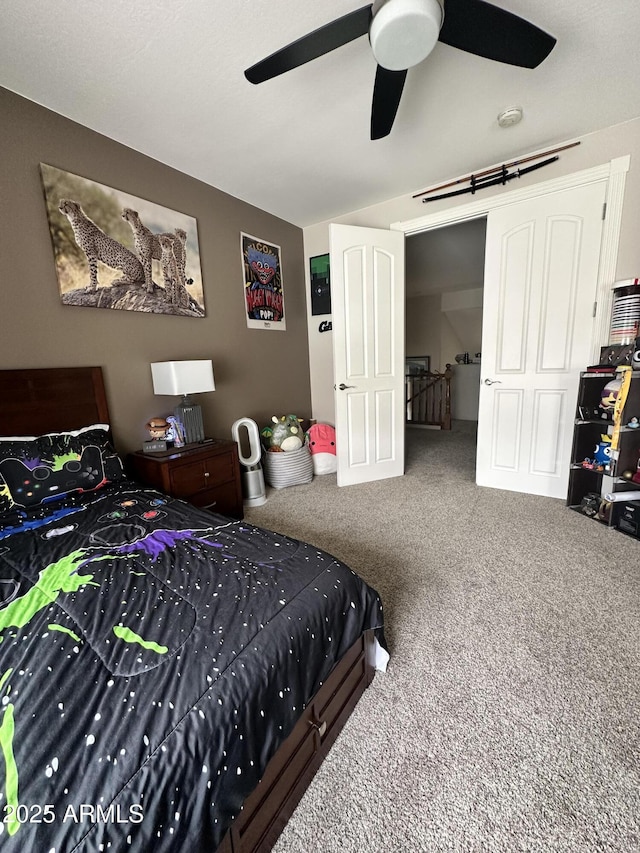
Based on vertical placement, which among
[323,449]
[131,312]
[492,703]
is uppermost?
[131,312]

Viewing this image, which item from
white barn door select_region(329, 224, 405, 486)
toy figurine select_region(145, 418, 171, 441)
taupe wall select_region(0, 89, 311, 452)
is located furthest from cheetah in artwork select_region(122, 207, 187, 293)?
white barn door select_region(329, 224, 405, 486)

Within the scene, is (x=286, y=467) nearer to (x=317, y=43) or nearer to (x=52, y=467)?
(x=52, y=467)

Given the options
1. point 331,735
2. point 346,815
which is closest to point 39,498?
point 331,735

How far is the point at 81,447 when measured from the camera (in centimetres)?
188

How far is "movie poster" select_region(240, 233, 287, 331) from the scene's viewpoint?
10.5 ft

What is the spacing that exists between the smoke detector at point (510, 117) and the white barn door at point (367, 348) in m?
1.08

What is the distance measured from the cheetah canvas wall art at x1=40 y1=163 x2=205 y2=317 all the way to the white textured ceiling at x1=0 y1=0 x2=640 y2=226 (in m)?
0.38

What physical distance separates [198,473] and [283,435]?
1.14m

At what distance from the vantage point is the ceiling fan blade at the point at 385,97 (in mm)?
1521

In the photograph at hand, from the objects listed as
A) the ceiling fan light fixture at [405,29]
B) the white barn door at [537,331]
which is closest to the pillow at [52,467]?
the ceiling fan light fixture at [405,29]

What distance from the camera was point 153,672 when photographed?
2.53 ft

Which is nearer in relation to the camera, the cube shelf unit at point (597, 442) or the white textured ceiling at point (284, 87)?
the white textured ceiling at point (284, 87)

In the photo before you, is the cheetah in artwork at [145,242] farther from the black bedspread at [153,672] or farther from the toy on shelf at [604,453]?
the toy on shelf at [604,453]

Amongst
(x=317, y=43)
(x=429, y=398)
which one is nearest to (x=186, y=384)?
(x=317, y=43)
